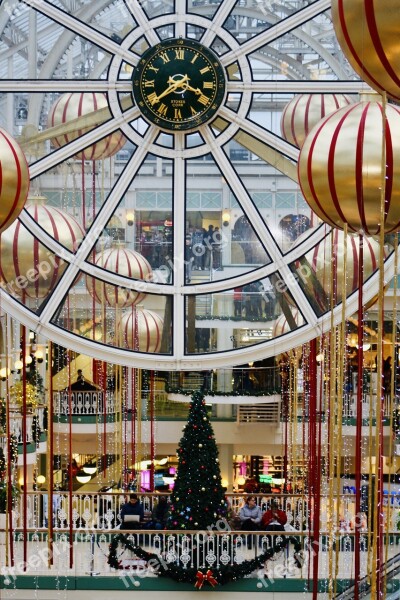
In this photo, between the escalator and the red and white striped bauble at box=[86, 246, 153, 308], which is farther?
the escalator

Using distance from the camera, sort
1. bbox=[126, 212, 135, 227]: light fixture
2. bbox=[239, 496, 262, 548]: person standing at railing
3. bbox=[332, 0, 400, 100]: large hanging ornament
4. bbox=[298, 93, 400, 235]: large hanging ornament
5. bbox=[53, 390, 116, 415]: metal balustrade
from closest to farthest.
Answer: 1. bbox=[332, 0, 400, 100]: large hanging ornament
2. bbox=[298, 93, 400, 235]: large hanging ornament
3. bbox=[126, 212, 135, 227]: light fixture
4. bbox=[239, 496, 262, 548]: person standing at railing
5. bbox=[53, 390, 116, 415]: metal balustrade

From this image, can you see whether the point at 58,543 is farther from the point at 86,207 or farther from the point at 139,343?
the point at 86,207

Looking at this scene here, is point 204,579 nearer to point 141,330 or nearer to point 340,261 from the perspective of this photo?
point 141,330

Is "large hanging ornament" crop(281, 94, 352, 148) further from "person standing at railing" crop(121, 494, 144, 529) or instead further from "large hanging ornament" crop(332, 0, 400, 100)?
"person standing at railing" crop(121, 494, 144, 529)

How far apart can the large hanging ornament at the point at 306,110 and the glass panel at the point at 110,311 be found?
1.32m

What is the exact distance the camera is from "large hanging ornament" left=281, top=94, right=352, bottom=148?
22.5ft

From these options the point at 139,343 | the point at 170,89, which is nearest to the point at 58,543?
the point at 139,343

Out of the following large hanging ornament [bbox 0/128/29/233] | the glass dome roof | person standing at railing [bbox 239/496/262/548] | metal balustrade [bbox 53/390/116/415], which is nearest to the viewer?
large hanging ornament [bbox 0/128/29/233]

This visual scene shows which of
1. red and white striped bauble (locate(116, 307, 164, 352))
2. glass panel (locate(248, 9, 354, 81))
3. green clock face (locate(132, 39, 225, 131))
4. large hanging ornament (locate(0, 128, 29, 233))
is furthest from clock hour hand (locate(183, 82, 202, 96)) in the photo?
large hanging ornament (locate(0, 128, 29, 233))

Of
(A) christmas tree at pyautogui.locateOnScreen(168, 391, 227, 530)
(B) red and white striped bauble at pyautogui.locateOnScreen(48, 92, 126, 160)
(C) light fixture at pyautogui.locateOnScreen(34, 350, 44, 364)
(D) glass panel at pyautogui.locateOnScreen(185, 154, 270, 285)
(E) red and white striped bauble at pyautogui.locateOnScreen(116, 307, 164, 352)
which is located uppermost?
(B) red and white striped bauble at pyautogui.locateOnScreen(48, 92, 126, 160)

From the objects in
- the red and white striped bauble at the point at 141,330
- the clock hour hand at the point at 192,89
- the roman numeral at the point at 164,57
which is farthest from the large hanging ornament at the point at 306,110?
the red and white striped bauble at the point at 141,330

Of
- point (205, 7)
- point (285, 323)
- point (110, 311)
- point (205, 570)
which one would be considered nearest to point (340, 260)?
point (285, 323)

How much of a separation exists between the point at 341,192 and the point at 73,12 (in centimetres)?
370

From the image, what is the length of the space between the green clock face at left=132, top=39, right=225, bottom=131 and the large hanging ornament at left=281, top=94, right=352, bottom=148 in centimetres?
47
